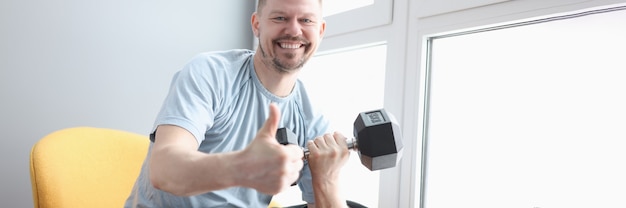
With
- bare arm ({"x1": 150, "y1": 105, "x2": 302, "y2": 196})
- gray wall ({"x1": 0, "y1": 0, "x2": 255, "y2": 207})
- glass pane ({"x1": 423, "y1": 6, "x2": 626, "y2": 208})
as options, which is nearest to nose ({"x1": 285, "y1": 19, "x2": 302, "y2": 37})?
bare arm ({"x1": 150, "y1": 105, "x2": 302, "y2": 196})

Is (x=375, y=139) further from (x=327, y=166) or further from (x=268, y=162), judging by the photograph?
(x=268, y=162)

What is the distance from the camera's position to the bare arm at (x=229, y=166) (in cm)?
76

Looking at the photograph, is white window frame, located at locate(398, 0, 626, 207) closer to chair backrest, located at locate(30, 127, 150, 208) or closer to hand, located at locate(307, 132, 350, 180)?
hand, located at locate(307, 132, 350, 180)

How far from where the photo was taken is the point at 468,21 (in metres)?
1.38

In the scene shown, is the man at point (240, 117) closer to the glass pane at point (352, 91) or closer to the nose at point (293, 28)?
the nose at point (293, 28)

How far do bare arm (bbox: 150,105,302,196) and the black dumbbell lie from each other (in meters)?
0.22

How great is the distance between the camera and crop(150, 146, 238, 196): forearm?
2.65 feet

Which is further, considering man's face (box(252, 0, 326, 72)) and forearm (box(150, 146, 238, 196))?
man's face (box(252, 0, 326, 72))

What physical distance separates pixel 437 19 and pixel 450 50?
120 mm

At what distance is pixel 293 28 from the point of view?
3.98 feet

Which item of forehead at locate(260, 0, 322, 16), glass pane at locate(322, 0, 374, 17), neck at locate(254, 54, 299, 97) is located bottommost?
neck at locate(254, 54, 299, 97)

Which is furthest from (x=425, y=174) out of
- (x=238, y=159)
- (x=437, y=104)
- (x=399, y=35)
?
(x=238, y=159)

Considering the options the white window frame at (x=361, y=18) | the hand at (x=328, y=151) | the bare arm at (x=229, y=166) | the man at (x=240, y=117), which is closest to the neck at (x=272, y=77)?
the man at (x=240, y=117)

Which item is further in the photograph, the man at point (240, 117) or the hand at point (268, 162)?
the man at point (240, 117)
